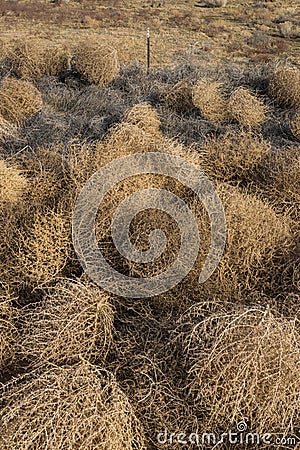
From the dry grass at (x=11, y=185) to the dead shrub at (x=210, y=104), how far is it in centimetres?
393

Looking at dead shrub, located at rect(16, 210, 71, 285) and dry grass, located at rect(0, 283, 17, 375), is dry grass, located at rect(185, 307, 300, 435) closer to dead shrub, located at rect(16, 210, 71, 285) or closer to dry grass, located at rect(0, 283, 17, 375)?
dry grass, located at rect(0, 283, 17, 375)

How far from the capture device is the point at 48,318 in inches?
143

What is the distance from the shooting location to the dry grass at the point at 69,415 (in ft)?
9.02

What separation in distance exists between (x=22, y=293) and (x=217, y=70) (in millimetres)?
8180

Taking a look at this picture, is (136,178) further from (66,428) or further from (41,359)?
(66,428)

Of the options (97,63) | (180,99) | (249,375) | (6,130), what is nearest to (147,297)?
(249,375)

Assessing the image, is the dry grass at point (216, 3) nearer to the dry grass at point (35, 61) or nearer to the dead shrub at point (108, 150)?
the dry grass at point (35, 61)

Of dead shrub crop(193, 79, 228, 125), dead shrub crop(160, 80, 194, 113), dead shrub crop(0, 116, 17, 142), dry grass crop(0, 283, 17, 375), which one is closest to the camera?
dry grass crop(0, 283, 17, 375)

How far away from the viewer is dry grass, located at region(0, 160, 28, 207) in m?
4.80

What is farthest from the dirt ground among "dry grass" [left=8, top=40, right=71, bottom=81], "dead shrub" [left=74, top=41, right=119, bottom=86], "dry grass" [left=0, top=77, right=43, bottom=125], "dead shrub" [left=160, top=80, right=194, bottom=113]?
"dry grass" [left=0, top=77, right=43, bottom=125]

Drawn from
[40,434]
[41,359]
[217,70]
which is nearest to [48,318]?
[41,359]

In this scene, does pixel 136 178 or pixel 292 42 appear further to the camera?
pixel 292 42

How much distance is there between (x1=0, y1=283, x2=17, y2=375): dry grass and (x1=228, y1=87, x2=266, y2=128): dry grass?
523 centimetres

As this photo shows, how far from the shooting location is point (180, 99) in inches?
343
